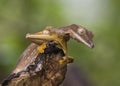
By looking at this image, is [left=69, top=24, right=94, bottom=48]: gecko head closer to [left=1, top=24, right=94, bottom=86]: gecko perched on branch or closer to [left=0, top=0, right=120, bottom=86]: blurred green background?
[left=1, top=24, right=94, bottom=86]: gecko perched on branch

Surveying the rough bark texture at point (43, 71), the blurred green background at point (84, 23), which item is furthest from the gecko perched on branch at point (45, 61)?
the blurred green background at point (84, 23)

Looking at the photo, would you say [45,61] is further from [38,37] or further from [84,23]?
[84,23]

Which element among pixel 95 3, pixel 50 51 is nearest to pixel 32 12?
pixel 95 3

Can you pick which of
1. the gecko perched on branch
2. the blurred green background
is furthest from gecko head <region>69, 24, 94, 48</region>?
the blurred green background

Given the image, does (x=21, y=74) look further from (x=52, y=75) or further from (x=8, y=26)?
(x=8, y=26)

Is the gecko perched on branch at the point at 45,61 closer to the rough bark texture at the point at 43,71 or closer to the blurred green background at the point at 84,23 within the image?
the rough bark texture at the point at 43,71

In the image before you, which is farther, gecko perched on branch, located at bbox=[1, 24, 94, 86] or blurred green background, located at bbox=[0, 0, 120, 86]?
blurred green background, located at bbox=[0, 0, 120, 86]

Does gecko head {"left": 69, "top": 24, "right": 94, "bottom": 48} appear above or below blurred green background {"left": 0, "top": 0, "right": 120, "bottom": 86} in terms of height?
below

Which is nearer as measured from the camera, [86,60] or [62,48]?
[62,48]
